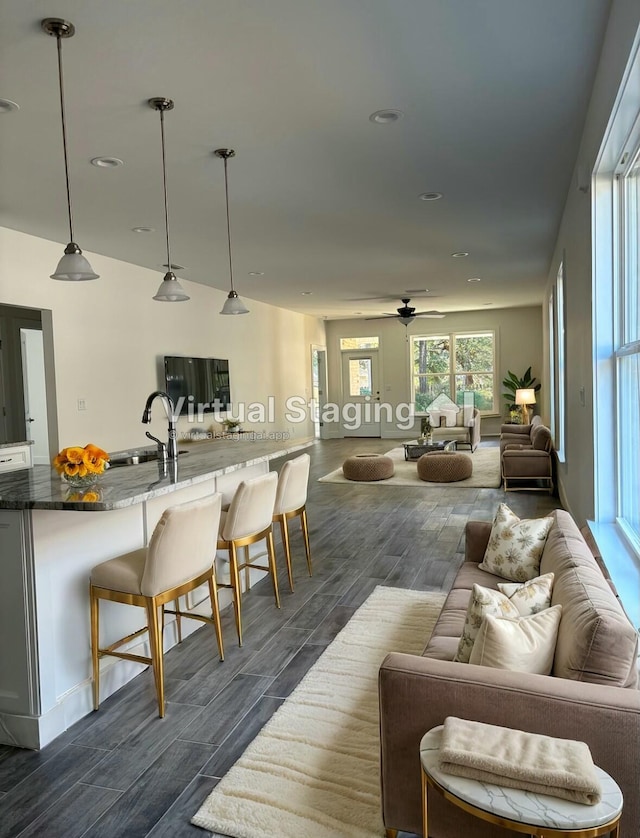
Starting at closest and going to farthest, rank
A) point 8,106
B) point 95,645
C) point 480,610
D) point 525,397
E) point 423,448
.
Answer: point 480,610, point 95,645, point 8,106, point 423,448, point 525,397

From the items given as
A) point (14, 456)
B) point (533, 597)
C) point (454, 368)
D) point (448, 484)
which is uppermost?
point (454, 368)

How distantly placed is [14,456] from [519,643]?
181 inches

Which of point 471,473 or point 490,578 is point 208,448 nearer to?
point 490,578

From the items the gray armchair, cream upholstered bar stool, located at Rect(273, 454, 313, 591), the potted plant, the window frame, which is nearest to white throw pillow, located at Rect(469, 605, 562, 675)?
cream upholstered bar stool, located at Rect(273, 454, 313, 591)

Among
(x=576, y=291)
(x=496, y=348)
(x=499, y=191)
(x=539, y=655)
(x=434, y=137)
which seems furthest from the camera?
(x=496, y=348)

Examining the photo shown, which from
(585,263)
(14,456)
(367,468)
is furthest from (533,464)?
(14,456)

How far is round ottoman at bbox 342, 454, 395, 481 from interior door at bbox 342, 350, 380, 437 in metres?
5.67

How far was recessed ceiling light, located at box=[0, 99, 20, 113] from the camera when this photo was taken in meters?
2.98

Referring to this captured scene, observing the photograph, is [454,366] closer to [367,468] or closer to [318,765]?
[367,468]

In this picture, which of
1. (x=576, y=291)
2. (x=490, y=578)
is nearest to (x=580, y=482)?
(x=576, y=291)

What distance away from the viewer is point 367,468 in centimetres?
836

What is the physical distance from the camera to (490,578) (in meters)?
2.99

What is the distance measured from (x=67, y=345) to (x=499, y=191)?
4.23 meters

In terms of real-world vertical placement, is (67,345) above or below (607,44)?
below
